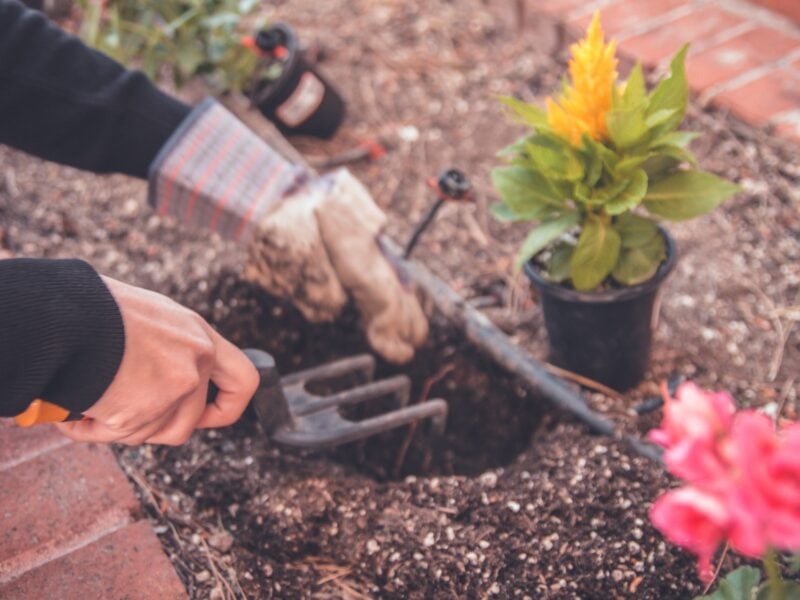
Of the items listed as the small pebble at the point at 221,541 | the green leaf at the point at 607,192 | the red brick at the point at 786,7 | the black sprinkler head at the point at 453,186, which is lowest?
the small pebble at the point at 221,541

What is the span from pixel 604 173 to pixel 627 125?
97 millimetres

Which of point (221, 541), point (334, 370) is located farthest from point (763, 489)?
point (334, 370)

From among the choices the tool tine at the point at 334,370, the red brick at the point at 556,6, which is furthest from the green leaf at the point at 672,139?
the red brick at the point at 556,6

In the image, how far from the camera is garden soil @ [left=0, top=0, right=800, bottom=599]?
116cm

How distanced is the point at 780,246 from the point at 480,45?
1.08 metres

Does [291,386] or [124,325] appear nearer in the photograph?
[124,325]

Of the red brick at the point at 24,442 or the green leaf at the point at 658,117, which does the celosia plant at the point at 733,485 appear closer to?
the green leaf at the point at 658,117

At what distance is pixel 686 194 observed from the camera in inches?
49.9

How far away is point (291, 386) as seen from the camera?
4.50 feet

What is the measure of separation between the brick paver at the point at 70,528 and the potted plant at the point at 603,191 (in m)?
0.66

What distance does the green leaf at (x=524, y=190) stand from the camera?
130cm

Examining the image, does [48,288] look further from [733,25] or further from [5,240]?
[733,25]

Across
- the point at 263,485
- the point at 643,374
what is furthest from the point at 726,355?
the point at 263,485

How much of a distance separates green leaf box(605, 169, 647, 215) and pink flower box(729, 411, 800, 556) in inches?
26.5
